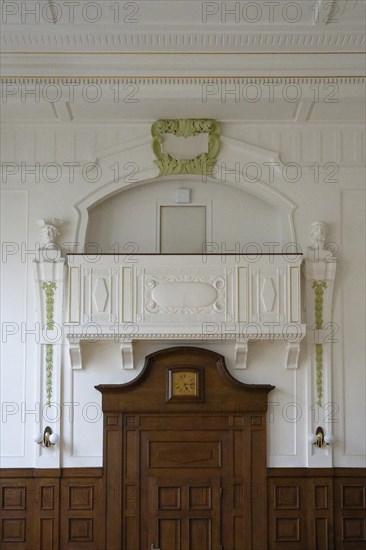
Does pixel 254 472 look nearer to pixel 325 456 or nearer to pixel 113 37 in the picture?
pixel 325 456

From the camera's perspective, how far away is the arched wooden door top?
604cm

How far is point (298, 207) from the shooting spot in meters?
6.33

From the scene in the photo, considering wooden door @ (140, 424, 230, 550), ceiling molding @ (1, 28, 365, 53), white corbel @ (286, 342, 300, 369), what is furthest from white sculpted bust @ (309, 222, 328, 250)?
wooden door @ (140, 424, 230, 550)

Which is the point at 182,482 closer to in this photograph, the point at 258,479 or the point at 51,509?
the point at 258,479

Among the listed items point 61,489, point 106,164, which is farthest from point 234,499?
point 106,164

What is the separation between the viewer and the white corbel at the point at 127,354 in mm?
5953

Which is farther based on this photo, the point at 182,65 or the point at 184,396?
the point at 184,396

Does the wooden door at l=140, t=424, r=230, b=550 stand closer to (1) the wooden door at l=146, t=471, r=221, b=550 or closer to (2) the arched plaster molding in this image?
(1) the wooden door at l=146, t=471, r=221, b=550

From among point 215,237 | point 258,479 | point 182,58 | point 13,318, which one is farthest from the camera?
point 215,237

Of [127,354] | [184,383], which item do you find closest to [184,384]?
[184,383]

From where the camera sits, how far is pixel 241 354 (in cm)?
608

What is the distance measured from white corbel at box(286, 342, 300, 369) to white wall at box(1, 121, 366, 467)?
75mm

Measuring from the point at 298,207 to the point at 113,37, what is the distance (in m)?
2.15

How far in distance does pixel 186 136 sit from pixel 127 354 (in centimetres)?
198
